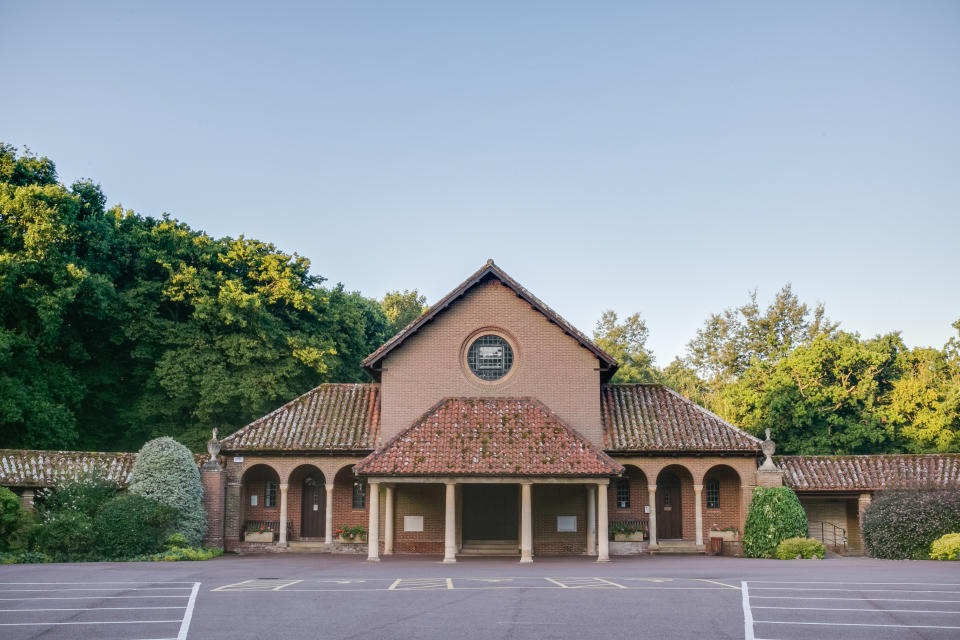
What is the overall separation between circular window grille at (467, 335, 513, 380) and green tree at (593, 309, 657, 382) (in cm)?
4482

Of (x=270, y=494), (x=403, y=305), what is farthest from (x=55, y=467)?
(x=403, y=305)

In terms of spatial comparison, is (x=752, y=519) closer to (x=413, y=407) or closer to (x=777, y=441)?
(x=413, y=407)

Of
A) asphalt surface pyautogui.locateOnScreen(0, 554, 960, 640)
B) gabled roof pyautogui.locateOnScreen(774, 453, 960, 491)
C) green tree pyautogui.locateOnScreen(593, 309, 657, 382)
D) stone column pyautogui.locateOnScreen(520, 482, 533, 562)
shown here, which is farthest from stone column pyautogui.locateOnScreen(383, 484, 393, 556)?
green tree pyautogui.locateOnScreen(593, 309, 657, 382)

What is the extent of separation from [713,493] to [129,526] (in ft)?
67.4

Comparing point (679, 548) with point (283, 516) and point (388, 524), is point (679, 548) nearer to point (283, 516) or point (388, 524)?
point (388, 524)

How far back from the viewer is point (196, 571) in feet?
71.8

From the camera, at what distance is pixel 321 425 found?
32.1 metres

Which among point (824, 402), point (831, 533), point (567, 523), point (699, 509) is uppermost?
point (824, 402)

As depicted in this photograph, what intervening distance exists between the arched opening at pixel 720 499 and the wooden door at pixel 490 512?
7.08 meters

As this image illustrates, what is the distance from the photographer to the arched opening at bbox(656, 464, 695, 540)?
105 ft

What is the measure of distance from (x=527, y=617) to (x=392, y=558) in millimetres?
15794

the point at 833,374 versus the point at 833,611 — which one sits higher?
the point at 833,374

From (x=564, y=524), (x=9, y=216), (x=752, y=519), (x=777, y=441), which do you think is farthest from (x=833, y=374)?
(x=9, y=216)

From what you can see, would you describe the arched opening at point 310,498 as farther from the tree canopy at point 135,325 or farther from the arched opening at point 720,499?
A: the arched opening at point 720,499
